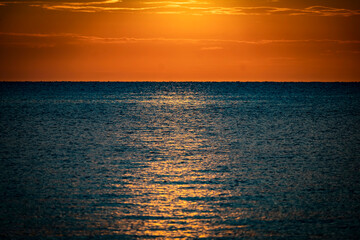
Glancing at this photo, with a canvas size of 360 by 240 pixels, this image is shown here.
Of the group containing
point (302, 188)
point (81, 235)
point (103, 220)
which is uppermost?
point (302, 188)

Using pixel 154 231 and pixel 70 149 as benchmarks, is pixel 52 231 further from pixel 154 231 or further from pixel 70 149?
pixel 70 149

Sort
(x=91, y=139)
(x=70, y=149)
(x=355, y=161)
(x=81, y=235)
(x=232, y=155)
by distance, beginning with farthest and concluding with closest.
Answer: (x=91, y=139) → (x=70, y=149) → (x=232, y=155) → (x=355, y=161) → (x=81, y=235)

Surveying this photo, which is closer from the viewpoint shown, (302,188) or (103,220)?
(103,220)

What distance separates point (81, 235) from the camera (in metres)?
11.6

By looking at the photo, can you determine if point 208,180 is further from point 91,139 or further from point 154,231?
point 91,139

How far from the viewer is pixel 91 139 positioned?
3056cm

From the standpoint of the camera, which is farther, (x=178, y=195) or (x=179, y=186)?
(x=179, y=186)

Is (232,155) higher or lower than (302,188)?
higher

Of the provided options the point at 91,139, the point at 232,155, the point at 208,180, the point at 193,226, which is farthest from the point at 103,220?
the point at 91,139

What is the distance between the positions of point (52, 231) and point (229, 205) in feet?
18.8

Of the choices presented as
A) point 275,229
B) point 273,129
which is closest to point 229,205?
point 275,229

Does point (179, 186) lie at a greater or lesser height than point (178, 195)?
greater

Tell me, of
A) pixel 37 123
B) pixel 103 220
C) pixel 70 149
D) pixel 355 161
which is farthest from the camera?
pixel 37 123

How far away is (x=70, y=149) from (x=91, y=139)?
4.64 meters
